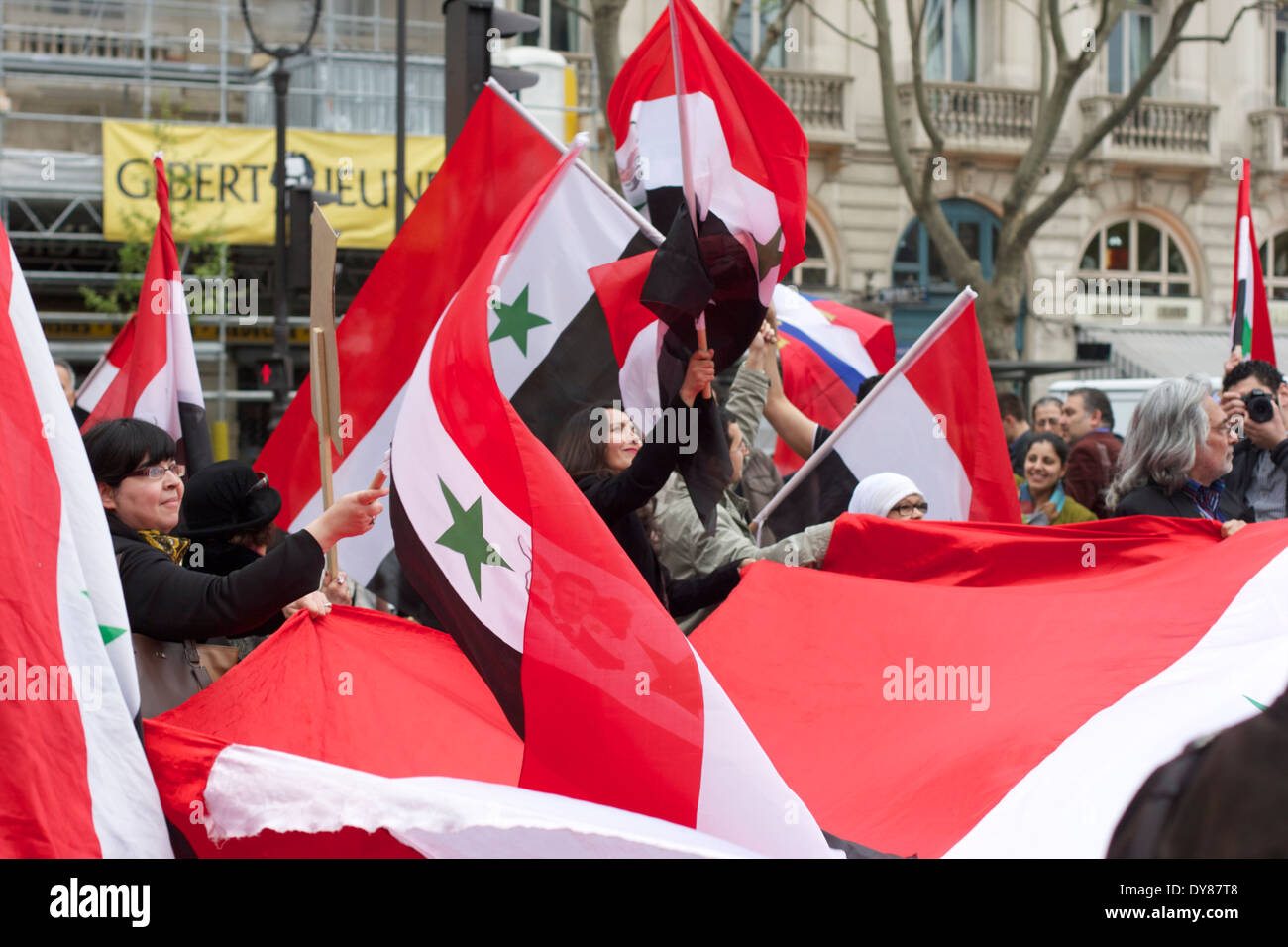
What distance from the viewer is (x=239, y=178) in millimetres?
17109

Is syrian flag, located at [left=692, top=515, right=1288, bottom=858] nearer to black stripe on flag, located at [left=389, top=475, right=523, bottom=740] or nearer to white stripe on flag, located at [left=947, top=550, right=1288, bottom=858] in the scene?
white stripe on flag, located at [left=947, top=550, right=1288, bottom=858]

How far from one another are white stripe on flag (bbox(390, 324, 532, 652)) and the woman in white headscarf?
6.10ft

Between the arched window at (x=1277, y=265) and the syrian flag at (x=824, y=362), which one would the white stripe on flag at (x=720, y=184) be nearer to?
the syrian flag at (x=824, y=362)

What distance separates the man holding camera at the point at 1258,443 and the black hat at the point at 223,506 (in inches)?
138

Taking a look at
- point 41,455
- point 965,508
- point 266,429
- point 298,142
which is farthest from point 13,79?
point 41,455

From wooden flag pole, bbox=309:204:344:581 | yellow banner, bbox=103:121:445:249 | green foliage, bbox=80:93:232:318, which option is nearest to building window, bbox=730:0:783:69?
yellow banner, bbox=103:121:445:249

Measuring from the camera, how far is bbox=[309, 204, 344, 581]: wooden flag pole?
3.49 metres

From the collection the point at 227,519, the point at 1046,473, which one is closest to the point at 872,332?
the point at 1046,473

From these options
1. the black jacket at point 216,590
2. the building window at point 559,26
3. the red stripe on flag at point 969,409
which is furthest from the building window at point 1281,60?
the black jacket at point 216,590

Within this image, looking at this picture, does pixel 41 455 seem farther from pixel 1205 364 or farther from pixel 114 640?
pixel 1205 364

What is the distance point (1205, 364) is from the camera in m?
23.3

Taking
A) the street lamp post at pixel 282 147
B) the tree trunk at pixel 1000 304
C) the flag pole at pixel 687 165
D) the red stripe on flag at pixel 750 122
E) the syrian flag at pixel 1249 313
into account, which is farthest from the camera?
the tree trunk at pixel 1000 304

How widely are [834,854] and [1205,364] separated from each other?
22.5m

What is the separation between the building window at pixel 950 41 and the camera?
23.5 metres
